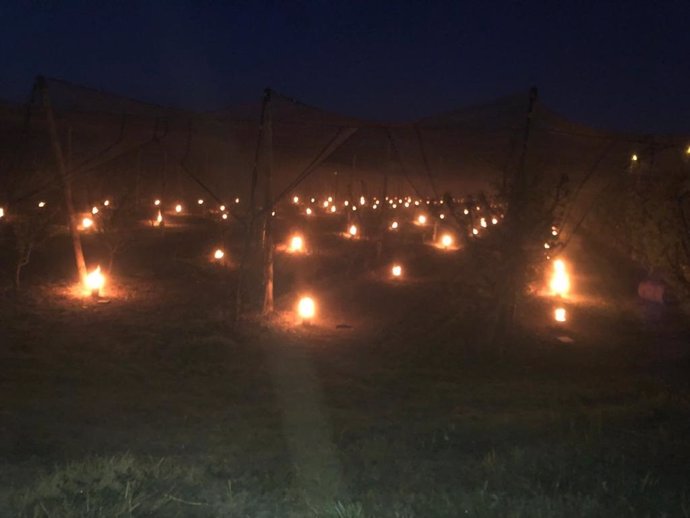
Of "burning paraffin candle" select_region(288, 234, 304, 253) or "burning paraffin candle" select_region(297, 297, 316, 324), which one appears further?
"burning paraffin candle" select_region(288, 234, 304, 253)

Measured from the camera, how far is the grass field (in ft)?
18.1

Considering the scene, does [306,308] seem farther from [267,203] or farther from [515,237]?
[515,237]

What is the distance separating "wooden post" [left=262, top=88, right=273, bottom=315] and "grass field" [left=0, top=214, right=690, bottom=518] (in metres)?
0.64

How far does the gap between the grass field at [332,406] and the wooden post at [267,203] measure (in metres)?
0.64

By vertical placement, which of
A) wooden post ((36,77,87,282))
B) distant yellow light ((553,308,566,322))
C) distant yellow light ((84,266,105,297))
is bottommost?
distant yellow light ((553,308,566,322))

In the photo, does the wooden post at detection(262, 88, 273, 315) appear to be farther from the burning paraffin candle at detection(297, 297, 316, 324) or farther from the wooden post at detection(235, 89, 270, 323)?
the burning paraffin candle at detection(297, 297, 316, 324)

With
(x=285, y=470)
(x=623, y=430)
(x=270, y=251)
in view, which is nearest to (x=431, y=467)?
(x=285, y=470)

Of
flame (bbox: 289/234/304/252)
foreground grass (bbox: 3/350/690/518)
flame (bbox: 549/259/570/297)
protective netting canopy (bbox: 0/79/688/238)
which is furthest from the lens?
flame (bbox: 289/234/304/252)

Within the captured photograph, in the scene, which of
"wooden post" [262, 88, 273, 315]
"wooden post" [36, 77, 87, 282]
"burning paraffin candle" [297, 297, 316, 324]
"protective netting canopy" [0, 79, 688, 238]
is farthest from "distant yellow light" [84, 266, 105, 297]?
"burning paraffin candle" [297, 297, 316, 324]

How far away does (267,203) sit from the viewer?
50.9 ft

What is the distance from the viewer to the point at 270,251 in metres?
16.2

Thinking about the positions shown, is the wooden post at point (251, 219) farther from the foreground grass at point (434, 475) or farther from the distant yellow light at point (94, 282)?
the foreground grass at point (434, 475)

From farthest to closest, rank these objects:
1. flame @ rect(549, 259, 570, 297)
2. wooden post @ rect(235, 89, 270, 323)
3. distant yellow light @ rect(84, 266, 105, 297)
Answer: flame @ rect(549, 259, 570, 297), distant yellow light @ rect(84, 266, 105, 297), wooden post @ rect(235, 89, 270, 323)

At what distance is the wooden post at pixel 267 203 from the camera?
14.8 meters
